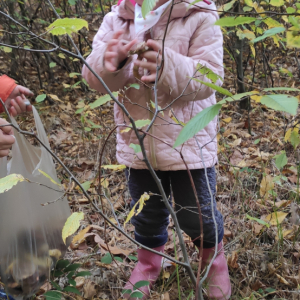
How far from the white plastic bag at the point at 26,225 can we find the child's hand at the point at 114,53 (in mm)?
390

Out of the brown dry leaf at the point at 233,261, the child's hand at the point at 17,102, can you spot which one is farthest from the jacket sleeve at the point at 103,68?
the brown dry leaf at the point at 233,261

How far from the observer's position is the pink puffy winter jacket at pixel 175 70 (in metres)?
0.88

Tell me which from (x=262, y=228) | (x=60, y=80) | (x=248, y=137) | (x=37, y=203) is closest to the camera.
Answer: (x=37, y=203)

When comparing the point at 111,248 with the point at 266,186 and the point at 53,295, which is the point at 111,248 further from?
the point at 266,186

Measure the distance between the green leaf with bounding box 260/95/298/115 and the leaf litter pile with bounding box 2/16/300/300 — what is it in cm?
17

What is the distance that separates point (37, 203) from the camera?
41.1 inches

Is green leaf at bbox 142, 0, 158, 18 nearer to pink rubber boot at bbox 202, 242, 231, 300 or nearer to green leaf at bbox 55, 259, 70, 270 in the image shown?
pink rubber boot at bbox 202, 242, 231, 300

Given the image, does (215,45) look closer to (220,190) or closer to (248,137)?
(220,190)

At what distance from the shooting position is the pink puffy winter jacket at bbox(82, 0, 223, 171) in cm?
88

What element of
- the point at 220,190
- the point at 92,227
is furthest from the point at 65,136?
the point at 220,190

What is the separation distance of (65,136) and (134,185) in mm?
1726

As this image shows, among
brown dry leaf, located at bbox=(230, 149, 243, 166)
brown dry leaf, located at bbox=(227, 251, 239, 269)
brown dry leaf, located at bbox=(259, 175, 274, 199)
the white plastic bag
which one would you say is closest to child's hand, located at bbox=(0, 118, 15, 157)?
the white plastic bag

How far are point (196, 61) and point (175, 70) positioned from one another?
87mm

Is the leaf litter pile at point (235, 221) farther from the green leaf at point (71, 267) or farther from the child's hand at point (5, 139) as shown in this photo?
the child's hand at point (5, 139)
